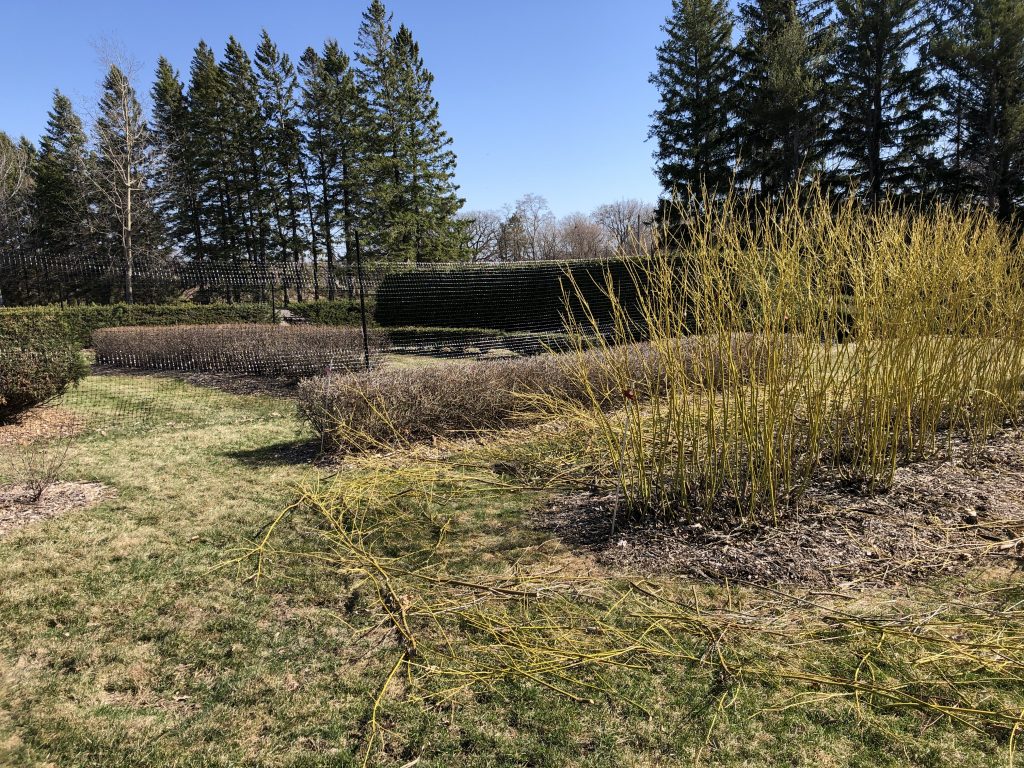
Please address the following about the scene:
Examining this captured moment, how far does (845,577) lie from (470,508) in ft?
6.86

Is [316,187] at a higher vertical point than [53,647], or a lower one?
higher

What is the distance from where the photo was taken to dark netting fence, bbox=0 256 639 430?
22.1ft

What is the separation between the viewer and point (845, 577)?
8.26ft

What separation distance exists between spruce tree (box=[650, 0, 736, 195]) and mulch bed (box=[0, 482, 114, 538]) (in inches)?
872

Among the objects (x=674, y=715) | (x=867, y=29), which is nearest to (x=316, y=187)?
(x=867, y=29)

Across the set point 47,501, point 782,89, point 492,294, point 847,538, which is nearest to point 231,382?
point 47,501

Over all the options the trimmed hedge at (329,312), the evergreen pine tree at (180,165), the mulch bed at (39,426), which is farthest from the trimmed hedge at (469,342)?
the evergreen pine tree at (180,165)

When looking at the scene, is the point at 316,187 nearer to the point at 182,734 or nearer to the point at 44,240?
the point at 44,240

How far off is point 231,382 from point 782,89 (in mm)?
19528

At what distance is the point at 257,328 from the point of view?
11.6 m

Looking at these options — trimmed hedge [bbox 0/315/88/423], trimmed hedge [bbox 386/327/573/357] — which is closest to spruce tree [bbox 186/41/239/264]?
trimmed hedge [bbox 386/327/573/357]

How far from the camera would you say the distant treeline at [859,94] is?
18.5 m

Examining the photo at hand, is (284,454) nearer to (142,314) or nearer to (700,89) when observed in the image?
(142,314)

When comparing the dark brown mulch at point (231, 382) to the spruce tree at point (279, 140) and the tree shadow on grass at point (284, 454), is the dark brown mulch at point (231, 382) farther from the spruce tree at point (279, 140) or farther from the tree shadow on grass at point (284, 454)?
the spruce tree at point (279, 140)
